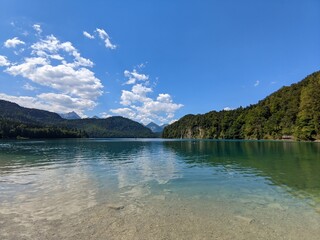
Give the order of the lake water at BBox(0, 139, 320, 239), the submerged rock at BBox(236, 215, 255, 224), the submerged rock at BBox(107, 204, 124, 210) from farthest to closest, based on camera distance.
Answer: the submerged rock at BBox(107, 204, 124, 210) → the submerged rock at BBox(236, 215, 255, 224) → the lake water at BBox(0, 139, 320, 239)

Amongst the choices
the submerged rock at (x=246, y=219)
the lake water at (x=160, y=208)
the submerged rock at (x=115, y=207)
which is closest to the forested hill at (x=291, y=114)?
the lake water at (x=160, y=208)

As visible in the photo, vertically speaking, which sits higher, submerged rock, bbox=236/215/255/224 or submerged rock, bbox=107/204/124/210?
submerged rock, bbox=107/204/124/210

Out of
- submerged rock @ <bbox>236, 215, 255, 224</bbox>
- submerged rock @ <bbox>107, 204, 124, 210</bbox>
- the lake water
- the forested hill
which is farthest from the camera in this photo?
the forested hill

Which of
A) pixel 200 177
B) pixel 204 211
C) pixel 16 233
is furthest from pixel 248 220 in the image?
pixel 200 177

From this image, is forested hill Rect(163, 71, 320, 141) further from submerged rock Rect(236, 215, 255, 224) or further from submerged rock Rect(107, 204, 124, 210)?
submerged rock Rect(107, 204, 124, 210)

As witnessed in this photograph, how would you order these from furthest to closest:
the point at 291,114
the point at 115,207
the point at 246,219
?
the point at 291,114 < the point at 115,207 < the point at 246,219

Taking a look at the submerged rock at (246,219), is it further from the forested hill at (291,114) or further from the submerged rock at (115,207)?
the forested hill at (291,114)

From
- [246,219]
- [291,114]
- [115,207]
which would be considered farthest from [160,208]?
[291,114]

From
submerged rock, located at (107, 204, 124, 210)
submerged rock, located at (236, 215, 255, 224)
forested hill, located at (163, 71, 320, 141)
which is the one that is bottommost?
submerged rock, located at (236, 215, 255, 224)

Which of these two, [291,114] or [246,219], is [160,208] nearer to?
[246,219]

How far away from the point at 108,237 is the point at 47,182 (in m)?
14.7

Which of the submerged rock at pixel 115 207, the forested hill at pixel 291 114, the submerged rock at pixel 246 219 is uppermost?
the forested hill at pixel 291 114

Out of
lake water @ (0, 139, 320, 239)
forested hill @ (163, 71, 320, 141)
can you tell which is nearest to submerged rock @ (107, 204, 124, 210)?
lake water @ (0, 139, 320, 239)

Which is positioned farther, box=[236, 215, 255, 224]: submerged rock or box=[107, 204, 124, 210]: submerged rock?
box=[107, 204, 124, 210]: submerged rock
